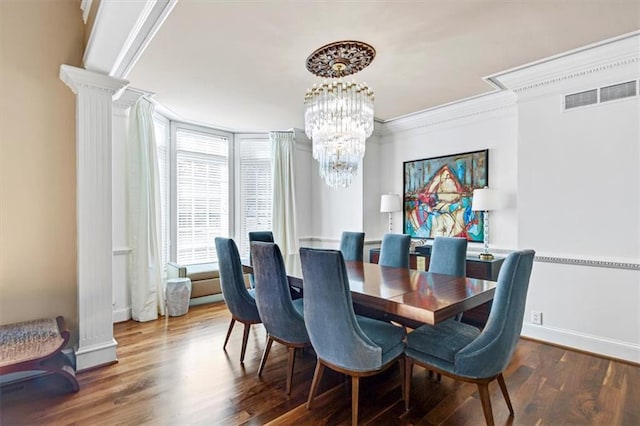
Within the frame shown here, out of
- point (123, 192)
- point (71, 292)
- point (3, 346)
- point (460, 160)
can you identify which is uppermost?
point (460, 160)

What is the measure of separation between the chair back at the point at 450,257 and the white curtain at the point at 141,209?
3324mm

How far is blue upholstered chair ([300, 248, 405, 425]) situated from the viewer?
1879mm

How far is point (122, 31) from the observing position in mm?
2090

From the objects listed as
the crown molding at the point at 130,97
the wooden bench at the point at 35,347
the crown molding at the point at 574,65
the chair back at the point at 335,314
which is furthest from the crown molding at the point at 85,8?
the crown molding at the point at 574,65

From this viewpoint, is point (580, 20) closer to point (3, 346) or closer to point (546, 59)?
point (546, 59)

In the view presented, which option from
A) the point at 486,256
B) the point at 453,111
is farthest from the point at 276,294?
the point at 453,111

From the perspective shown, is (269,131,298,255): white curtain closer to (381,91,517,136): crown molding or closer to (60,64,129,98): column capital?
(381,91,517,136): crown molding

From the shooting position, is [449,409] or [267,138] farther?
[267,138]

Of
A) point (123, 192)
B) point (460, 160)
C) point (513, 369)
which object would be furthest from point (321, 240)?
point (513, 369)

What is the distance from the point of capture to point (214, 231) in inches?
208

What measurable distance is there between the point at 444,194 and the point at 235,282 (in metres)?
3.07

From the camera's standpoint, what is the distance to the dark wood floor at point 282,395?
6.61 ft

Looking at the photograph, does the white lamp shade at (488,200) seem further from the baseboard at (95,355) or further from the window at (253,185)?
the baseboard at (95,355)

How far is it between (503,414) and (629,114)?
2742 millimetres
